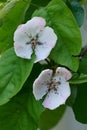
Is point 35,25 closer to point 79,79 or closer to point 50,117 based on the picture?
point 79,79

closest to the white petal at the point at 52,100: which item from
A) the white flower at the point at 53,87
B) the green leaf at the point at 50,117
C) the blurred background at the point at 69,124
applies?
the white flower at the point at 53,87

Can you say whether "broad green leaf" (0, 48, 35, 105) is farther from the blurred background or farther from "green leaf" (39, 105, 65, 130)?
the blurred background

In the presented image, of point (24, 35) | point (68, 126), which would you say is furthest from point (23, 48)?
point (68, 126)

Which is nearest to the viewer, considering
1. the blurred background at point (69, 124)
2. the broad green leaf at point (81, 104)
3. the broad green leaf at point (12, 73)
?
the broad green leaf at point (12, 73)

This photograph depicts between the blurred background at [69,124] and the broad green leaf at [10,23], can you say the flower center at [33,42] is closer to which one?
the broad green leaf at [10,23]

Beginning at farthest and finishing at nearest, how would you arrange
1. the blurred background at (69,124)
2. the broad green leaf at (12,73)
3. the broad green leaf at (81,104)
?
the blurred background at (69,124)
the broad green leaf at (81,104)
the broad green leaf at (12,73)

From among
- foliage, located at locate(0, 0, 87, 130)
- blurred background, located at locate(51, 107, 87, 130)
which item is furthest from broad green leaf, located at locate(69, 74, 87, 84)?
blurred background, located at locate(51, 107, 87, 130)

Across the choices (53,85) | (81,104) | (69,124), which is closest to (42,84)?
(53,85)

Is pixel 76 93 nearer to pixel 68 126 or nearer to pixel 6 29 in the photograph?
pixel 6 29
